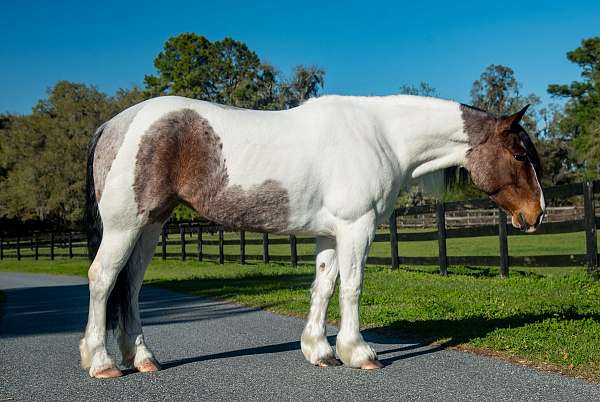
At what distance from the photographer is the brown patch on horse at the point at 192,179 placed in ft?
15.6

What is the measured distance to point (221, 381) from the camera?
4434 millimetres

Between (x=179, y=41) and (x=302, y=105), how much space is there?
47.5 metres

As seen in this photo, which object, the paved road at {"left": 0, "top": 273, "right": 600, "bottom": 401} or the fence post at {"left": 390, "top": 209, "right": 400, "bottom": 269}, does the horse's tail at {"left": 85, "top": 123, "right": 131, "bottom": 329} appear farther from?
the fence post at {"left": 390, "top": 209, "right": 400, "bottom": 269}

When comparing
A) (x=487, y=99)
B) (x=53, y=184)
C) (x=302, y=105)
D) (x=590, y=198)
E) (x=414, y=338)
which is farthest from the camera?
(x=487, y=99)

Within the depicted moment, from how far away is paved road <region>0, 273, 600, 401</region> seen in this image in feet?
13.1

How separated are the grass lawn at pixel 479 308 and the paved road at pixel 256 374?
1.42 feet

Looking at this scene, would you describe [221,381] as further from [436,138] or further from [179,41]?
[179,41]

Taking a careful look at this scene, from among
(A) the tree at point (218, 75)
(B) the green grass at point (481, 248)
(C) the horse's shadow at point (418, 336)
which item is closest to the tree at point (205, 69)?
(A) the tree at point (218, 75)

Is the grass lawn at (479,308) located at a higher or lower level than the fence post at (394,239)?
lower

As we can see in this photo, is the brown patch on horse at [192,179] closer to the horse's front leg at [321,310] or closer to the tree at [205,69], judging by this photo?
the horse's front leg at [321,310]

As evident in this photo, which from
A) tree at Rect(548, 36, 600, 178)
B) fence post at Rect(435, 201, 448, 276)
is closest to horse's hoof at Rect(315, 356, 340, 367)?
fence post at Rect(435, 201, 448, 276)

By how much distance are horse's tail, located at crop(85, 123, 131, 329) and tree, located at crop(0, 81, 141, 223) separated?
3932 cm

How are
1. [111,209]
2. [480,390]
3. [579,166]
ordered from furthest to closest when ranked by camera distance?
1. [579,166]
2. [111,209]
3. [480,390]

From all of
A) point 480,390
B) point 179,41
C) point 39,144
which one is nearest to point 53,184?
point 39,144
